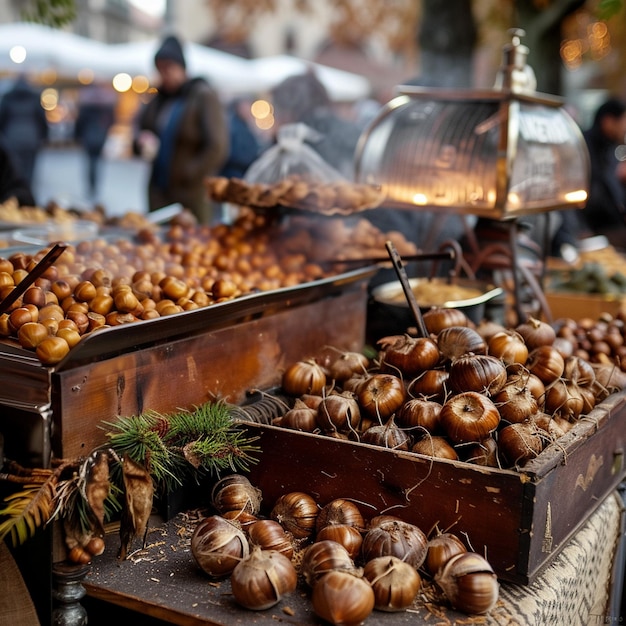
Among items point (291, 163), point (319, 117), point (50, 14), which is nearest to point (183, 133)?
point (319, 117)

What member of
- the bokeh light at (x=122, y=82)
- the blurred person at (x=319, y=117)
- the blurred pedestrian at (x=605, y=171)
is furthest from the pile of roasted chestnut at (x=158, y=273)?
the bokeh light at (x=122, y=82)

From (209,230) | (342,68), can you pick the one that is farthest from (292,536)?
(342,68)

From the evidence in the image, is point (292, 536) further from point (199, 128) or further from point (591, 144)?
point (591, 144)

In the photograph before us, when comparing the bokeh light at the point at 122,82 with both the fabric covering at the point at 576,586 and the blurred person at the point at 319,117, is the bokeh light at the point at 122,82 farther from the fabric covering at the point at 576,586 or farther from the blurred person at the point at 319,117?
the fabric covering at the point at 576,586

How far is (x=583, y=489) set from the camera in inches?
94.3

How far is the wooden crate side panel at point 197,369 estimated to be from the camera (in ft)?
7.05

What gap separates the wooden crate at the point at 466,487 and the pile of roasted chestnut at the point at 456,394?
0.08m

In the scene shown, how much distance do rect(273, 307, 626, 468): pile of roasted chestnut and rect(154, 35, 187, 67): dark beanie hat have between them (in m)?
5.12

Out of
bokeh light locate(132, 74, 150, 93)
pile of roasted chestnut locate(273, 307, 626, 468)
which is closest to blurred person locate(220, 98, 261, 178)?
bokeh light locate(132, 74, 150, 93)

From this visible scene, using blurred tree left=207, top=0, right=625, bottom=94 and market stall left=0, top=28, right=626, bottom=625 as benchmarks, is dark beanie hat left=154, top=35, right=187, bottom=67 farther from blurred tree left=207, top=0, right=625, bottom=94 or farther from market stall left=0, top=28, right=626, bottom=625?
market stall left=0, top=28, right=626, bottom=625

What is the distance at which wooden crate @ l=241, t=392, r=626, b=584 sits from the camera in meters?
2.03

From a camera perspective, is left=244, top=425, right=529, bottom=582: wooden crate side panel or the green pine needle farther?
the green pine needle

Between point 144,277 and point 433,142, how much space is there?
1769 mm

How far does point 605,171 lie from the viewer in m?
7.64
